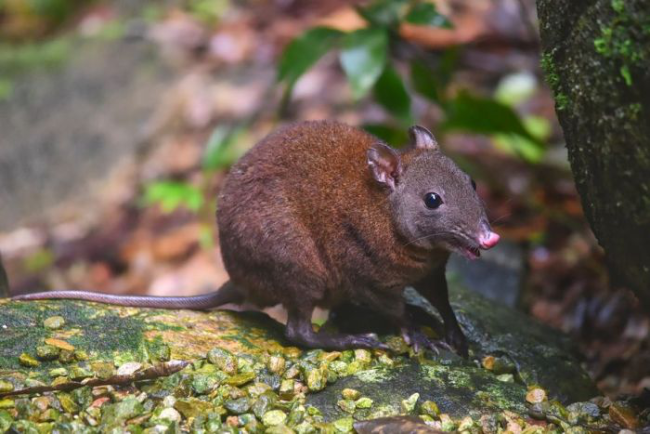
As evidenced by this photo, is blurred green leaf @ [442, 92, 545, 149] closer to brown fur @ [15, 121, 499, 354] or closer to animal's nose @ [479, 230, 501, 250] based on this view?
brown fur @ [15, 121, 499, 354]

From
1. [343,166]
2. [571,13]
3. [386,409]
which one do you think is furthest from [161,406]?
[571,13]

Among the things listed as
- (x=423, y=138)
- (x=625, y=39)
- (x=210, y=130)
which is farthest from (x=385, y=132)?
(x=210, y=130)

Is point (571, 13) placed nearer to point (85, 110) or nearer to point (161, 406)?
point (161, 406)

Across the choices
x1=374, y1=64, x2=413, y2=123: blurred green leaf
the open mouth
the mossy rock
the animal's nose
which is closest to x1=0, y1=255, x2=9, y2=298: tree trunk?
the mossy rock

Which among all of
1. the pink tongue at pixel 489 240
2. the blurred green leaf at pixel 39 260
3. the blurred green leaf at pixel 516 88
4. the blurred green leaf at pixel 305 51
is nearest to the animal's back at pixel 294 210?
the pink tongue at pixel 489 240

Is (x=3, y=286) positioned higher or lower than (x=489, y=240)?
lower

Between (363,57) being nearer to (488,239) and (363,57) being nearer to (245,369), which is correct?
(488,239)
